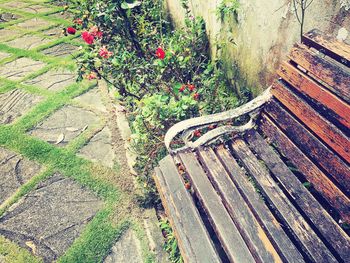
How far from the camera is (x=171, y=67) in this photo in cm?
285

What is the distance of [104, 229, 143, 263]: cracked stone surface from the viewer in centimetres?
206

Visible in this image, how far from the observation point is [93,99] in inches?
139

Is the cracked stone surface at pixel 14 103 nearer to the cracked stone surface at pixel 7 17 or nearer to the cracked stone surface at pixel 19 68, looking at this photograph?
the cracked stone surface at pixel 19 68

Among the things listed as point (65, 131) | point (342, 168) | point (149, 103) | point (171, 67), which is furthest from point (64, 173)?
point (342, 168)

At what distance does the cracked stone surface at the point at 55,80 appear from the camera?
12.2ft

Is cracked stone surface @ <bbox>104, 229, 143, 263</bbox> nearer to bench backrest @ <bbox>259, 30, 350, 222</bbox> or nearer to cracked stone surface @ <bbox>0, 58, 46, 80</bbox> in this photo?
bench backrest @ <bbox>259, 30, 350, 222</bbox>

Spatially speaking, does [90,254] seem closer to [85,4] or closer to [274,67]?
[274,67]

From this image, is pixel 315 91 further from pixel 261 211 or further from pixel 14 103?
pixel 14 103

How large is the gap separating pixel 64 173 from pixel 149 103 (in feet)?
3.43

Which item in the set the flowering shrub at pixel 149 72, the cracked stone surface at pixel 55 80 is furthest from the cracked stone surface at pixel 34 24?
the flowering shrub at pixel 149 72

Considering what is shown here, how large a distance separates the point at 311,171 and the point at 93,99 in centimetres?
266

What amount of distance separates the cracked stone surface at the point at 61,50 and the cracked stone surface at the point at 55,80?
0.49m

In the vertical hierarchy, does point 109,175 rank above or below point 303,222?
below

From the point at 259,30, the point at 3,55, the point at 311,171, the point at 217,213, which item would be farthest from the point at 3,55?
the point at 311,171
